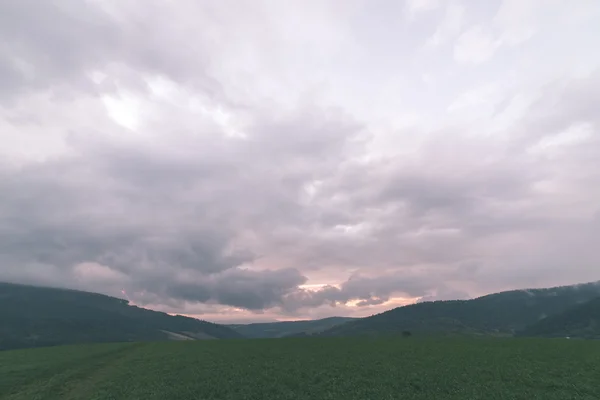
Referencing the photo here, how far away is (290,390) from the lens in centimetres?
5116

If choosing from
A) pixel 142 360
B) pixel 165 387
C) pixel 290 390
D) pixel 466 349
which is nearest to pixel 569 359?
pixel 466 349

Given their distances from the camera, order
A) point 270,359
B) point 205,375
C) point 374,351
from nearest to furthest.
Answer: point 205,375 < point 270,359 < point 374,351

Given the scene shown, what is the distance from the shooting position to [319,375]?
5925cm

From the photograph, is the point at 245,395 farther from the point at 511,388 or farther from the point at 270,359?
the point at 511,388

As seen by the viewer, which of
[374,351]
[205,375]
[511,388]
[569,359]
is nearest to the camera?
[511,388]

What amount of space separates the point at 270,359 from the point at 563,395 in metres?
47.8

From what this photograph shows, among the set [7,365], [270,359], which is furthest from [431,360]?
[7,365]

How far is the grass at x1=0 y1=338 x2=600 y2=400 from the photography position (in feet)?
163

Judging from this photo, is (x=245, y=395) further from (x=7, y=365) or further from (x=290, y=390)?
(x=7, y=365)

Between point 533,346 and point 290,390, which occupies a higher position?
point 533,346

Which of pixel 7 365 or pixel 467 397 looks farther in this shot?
pixel 7 365

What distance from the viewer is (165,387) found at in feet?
177

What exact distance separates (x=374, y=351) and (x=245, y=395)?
4424cm

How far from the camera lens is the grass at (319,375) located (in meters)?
49.7
